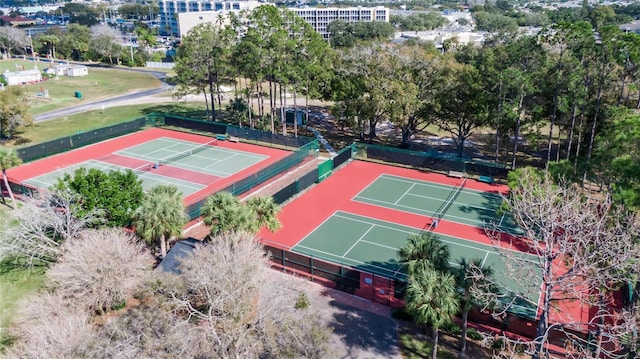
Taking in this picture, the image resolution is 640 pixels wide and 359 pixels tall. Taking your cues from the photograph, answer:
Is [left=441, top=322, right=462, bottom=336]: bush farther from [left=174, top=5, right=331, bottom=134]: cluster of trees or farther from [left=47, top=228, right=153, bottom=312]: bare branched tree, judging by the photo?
[left=174, top=5, right=331, bottom=134]: cluster of trees

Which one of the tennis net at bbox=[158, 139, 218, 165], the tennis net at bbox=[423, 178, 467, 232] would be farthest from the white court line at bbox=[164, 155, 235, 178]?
the tennis net at bbox=[423, 178, 467, 232]

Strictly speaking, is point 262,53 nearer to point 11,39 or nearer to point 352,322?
point 352,322

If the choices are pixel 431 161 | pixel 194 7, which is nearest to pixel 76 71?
pixel 431 161

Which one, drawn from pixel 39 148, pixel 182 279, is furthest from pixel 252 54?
pixel 182 279

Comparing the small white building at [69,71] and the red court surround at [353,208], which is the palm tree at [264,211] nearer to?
the red court surround at [353,208]

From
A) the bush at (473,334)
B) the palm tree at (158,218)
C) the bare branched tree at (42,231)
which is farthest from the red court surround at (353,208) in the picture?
the bare branched tree at (42,231)
